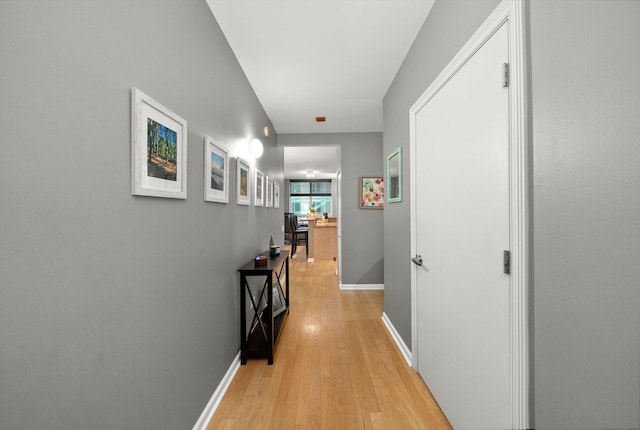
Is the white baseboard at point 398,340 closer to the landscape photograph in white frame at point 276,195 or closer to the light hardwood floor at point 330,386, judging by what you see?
the light hardwood floor at point 330,386

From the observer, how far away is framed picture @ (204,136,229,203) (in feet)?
5.40

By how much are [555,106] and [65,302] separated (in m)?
1.54

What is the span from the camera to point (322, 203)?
1159 cm

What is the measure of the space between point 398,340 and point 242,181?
2.04 m

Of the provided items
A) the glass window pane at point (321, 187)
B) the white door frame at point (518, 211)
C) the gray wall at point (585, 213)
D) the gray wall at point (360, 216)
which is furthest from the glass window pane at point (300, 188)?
the gray wall at point (585, 213)

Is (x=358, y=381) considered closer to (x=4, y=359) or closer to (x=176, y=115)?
(x=4, y=359)

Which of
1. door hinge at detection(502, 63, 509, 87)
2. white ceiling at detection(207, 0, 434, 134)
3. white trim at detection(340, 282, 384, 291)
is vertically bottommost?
white trim at detection(340, 282, 384, 291)

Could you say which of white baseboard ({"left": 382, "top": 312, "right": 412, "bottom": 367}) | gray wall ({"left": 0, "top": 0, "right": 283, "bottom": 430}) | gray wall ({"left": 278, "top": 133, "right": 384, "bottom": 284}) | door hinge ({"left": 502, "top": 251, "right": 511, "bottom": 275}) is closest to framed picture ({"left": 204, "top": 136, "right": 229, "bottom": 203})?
gray wall ({"left": 0, "top": 0, "right": 283, "bottom": 430})

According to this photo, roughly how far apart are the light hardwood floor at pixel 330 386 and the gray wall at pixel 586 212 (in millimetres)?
974

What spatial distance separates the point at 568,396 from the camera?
2.65ft

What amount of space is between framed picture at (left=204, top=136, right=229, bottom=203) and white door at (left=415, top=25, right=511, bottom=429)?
141 centimetres

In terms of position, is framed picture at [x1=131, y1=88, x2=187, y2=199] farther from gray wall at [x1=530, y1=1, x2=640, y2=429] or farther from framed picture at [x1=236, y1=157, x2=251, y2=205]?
gray wall at [x1=530, y1=1, x2=640, y2=429]

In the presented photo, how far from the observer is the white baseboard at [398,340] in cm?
222

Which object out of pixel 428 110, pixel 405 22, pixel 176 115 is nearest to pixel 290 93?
pixel 405 22
